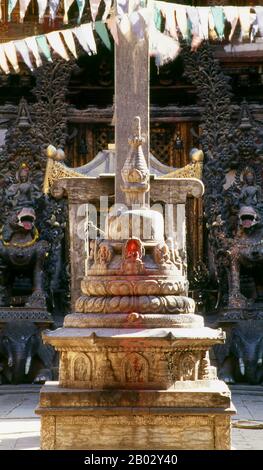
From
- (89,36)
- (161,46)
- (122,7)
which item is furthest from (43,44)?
(161,46)

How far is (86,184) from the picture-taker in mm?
11883

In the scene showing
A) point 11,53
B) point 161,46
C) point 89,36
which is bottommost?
point 11,53

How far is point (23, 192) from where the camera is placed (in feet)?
57.0

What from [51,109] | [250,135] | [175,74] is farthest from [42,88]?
[250,135]

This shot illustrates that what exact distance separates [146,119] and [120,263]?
396 cm

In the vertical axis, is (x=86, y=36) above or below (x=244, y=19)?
above

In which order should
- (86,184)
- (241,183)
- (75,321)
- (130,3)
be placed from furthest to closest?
(241,183), (86,184), (130,3), (75,321)

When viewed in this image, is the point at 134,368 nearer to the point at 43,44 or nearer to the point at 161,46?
the point at 43,44

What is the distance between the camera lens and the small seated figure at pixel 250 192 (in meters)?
17.0

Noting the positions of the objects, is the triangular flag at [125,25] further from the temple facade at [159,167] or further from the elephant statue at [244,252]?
the elephant statue at [244,252]

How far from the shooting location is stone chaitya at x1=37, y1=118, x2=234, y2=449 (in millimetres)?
7688

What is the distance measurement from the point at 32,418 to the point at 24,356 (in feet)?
11.3

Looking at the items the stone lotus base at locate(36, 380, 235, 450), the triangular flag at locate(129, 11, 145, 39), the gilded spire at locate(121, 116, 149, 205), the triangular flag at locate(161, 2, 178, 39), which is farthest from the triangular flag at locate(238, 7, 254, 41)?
the stone lotus base at locate(36, 380, 235, 450)
